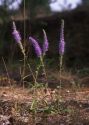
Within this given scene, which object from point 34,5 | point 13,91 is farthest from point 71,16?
point 13,91

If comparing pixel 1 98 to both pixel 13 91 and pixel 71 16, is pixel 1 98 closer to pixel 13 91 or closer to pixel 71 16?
pixel 13 91

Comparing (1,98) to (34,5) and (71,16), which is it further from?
(71,16)

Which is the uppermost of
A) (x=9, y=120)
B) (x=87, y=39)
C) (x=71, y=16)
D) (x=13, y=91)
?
(x=71, y=16)

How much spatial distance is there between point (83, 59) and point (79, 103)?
27.0 feet

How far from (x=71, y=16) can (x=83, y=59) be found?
246 cm

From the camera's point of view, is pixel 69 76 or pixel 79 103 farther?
pixel 69 76

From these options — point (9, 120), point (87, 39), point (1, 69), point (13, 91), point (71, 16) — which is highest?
point (71, 16)

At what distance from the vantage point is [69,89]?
6.80m

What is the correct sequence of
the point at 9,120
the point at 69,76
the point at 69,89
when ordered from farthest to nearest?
the point at 69,76 → the point at 69,89 → the point at 9,120

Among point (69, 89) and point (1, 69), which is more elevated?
point (1, 69)

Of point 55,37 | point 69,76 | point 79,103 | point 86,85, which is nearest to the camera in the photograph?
point 79,103

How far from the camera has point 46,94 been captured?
604cm

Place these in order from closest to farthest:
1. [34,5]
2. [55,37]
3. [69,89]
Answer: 1. [69,89]
2. [34,5]
3. [55,37]

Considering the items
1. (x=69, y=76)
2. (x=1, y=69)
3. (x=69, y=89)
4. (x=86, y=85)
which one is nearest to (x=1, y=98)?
(x=69, y=89)
